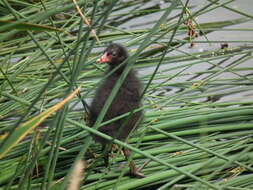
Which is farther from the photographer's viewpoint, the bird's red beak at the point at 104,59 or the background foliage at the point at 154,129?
the bird's red beak at the point at 104,59

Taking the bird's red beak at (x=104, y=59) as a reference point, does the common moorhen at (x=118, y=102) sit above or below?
below

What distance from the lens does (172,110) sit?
3748 mm

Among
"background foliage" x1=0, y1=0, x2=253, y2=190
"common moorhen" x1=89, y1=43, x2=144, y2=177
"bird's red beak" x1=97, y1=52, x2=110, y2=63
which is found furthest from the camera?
"bird's red beak" x1=97, y1=52, x2=110, y2=63

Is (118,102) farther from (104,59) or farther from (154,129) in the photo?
(154,129)

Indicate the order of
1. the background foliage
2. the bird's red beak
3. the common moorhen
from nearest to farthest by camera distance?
the background foliage
the common moorhen
the bird's red beak

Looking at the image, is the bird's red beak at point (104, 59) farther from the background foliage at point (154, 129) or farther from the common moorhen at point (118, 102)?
the background foliage at point (154, 129)

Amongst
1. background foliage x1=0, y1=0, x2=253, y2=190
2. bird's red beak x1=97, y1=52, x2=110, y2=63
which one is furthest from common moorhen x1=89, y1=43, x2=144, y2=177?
background foliage x1=0, y1=0, x2=253, y2=190

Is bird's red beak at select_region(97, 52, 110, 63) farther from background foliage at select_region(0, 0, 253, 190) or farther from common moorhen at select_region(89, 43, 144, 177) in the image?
background foliage at select_region(0, 0, 253, 190)

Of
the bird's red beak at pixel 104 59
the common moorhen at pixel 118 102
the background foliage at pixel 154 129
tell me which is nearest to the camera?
the background foliage at pixel 154 129

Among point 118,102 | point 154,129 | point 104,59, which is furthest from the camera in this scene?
point 104,59

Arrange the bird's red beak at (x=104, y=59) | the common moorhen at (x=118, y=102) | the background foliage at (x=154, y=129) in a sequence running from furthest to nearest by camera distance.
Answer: the bird's red beak at (x=104, y=59) < the common moorhen at (x=118, y=102) < the background foliage at (x=154, y=129)

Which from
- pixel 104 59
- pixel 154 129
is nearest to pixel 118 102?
pixel 104 59

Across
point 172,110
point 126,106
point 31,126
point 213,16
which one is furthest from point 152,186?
point 213,16

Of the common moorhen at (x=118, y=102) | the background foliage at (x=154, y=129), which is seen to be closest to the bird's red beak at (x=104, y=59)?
the common moorhen at (x=118, y=102)
